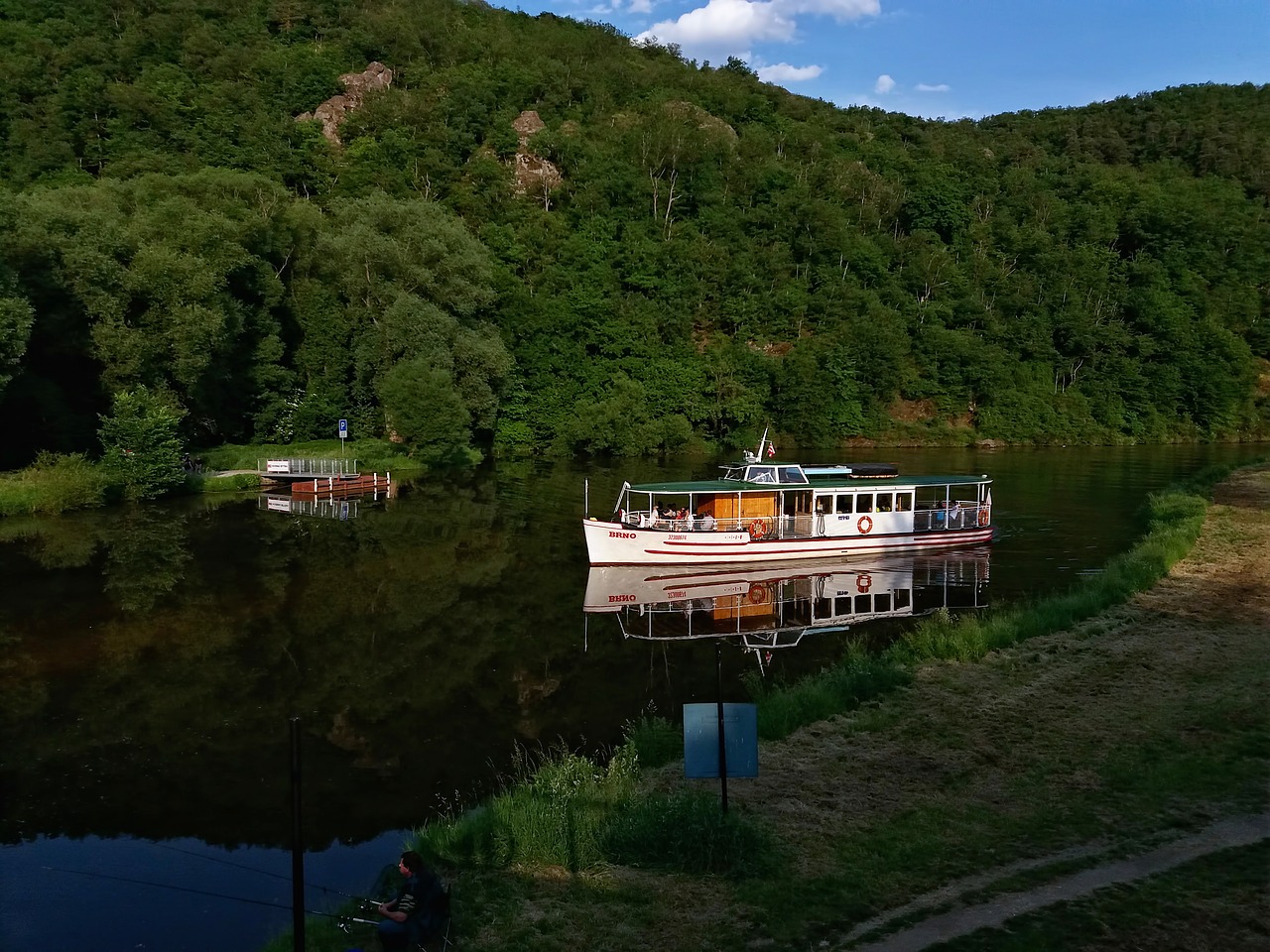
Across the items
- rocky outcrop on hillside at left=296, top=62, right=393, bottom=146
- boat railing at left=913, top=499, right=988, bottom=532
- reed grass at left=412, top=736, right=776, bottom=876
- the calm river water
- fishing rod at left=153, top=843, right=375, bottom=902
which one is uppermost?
rocky outcrop on hillside at left=296, top=62, right=393, bottom=146

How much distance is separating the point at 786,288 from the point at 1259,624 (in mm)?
79540

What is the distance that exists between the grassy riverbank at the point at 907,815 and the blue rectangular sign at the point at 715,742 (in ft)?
1.79

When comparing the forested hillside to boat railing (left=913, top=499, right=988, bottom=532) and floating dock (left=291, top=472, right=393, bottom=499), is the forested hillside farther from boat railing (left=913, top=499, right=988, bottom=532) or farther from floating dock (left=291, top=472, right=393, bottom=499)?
boat railing (left=913, top=499, right=988, bottom=532)

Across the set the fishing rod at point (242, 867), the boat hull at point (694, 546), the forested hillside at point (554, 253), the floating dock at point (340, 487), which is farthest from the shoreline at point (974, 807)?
the forested hillside at point (554, 253)

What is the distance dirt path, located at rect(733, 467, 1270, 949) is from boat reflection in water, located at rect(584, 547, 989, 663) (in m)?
6.21

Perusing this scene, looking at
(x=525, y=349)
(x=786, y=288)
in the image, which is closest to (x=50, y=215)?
(x=525, y=349)

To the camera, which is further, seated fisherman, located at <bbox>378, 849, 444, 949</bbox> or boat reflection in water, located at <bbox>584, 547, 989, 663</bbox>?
boat reflection in water, located at <bbox>584, 547, 989, 663</bbox>

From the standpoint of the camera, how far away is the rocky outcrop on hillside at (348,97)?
11238cm

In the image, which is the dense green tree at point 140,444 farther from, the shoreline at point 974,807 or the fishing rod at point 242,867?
the shoreline at point 974,807

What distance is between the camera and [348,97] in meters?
116

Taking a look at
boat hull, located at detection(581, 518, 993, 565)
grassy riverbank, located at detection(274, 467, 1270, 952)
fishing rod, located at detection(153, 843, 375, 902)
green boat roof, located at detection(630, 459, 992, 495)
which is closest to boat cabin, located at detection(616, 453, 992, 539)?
green boat roof, located at detection(630, 459, 992, 495)

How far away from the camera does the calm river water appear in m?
12.7

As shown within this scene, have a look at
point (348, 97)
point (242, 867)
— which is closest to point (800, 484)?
point (242, 867)

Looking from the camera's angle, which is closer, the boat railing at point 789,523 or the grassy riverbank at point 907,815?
the grassy riverbank at point 907,815
